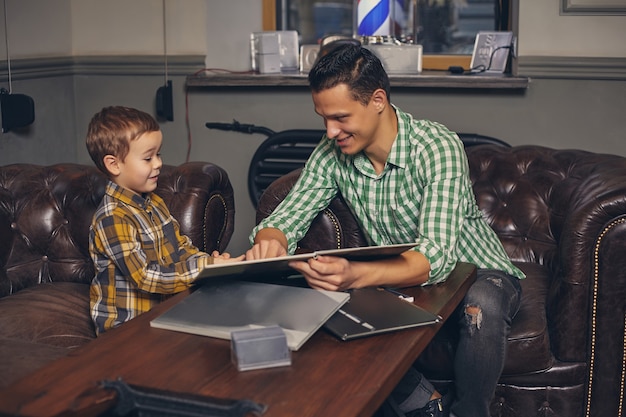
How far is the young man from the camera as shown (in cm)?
215

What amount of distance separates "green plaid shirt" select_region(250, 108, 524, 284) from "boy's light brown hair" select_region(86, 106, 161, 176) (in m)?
0.44

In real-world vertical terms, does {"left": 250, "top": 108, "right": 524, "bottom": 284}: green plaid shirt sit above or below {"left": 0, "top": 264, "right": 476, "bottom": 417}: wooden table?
above

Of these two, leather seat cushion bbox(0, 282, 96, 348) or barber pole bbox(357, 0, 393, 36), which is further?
barber pole bbox(357, 0, 393, 36)

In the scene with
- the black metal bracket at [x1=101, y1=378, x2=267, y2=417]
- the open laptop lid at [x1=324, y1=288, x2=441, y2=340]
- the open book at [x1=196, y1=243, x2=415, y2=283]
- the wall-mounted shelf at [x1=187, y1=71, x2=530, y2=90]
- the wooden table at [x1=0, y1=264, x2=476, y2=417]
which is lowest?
the wooden table at [x1=0, y1=264, x2=476, y2=417]

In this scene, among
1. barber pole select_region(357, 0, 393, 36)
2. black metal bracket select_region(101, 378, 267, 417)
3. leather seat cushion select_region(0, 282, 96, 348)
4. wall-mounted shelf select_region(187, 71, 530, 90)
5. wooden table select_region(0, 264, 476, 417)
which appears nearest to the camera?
black metal bracket select_region(101, 378, 267, 417)

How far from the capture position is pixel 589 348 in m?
2.42

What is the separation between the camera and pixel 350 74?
229 cm

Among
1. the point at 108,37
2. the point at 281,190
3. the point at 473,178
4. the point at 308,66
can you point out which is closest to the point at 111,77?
the point at 108,37

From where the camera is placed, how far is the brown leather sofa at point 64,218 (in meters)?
2.77

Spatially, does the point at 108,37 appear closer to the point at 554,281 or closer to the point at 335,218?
the point at 335,218

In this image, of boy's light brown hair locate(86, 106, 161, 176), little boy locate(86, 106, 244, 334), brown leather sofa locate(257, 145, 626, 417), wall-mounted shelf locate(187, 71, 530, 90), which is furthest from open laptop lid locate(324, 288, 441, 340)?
wall-mounted shelf locate(187, 71, 530, 90)

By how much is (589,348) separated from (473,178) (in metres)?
0.82

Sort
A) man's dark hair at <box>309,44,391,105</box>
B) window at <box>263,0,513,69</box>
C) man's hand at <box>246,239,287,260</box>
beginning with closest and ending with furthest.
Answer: man's hand at <box>246,239,287,260</box>
man's dark hair at <box>309,44,391,105</box>
window at <box>263,0,513,69</box>

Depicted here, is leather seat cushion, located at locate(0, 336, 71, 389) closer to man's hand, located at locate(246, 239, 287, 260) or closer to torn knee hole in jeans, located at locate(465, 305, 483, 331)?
man's hand, located at locate(246, 239, 287, 260)
